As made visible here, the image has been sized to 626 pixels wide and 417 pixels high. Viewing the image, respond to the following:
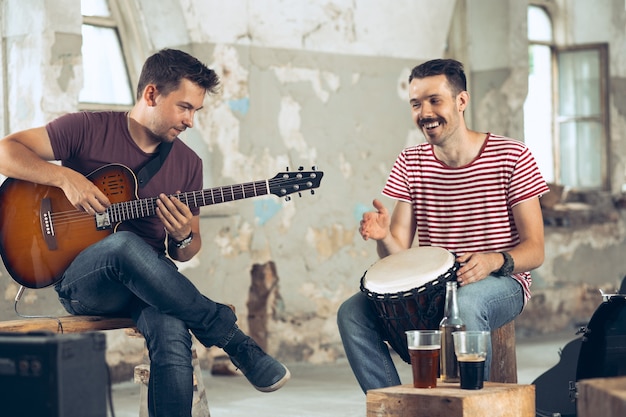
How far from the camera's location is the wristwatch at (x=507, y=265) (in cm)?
332

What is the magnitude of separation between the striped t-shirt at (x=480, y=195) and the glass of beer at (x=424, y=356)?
61cm

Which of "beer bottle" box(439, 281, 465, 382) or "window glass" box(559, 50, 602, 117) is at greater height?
"window glass" box(559, 50, 602, 117)

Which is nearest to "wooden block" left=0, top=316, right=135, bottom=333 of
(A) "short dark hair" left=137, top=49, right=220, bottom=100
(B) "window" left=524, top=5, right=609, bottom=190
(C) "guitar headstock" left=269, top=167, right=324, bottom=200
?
(C) "guitar headstock" left=269, top=167, right=324, bottom=200

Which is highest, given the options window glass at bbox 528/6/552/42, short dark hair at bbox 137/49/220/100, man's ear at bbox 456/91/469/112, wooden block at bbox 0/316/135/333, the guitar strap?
window glass at bbox 528/6/552/42

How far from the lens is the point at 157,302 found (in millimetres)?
3250

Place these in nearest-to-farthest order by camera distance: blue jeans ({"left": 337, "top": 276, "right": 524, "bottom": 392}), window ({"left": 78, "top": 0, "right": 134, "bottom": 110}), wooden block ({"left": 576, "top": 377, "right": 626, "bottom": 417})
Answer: wooden block ({"left": 576, "top": 377, "right": 626, "bottom": 417})
blue jeans ({"left": 337, "top": 276, "right": 524, "bottom": 392})
window ({"left": 78, "top": 0, "right": 134, "bottom": 110})

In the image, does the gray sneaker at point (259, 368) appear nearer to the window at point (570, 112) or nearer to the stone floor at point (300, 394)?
the stone floor at point (300, 394)

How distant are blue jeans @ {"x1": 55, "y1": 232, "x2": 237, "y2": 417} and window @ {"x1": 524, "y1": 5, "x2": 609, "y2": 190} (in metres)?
5.09

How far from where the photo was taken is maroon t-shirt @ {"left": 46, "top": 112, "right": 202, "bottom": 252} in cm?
354

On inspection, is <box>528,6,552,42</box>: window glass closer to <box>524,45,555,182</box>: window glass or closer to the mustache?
<box>524,45,555,182</box>: window glass

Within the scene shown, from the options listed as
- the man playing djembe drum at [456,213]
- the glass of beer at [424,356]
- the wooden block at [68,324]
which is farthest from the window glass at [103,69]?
the glass of beer at [424,356]

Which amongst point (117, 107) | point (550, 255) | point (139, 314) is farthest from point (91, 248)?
point (550, 255)

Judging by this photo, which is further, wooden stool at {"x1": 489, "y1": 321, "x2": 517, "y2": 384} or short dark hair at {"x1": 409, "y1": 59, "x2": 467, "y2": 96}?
short dark hair at {"x1": 409, "y1": 59, "x2": 467, "y2": 96}

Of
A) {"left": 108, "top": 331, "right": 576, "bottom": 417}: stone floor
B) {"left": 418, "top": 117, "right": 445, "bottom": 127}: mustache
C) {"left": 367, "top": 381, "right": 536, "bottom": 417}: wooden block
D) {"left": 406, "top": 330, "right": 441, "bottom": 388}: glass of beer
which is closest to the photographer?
{"left": 367, "top": 381, "right": 536, "bottom": 417}: wooden block
